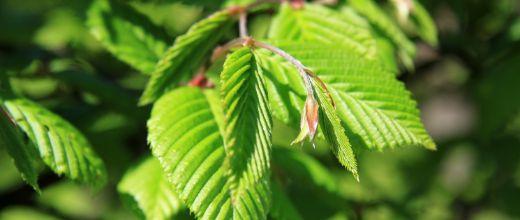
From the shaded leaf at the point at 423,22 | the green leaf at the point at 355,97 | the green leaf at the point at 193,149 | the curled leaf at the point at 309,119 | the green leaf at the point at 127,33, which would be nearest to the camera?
the curled leaf at the point at 309,119

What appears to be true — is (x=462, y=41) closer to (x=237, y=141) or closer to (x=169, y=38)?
(x=169, y=38)

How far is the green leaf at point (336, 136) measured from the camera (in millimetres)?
970

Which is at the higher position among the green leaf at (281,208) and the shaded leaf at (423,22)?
the shaded leaf at (423,22)

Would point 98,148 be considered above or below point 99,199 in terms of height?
above

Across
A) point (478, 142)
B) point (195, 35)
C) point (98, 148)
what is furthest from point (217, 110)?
point (478, 142)

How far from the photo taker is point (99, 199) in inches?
137

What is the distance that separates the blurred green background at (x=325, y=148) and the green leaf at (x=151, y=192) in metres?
0.08

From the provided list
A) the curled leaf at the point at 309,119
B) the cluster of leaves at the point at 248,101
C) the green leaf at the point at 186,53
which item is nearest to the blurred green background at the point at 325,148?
the cluster of leaves at the point at 248,101

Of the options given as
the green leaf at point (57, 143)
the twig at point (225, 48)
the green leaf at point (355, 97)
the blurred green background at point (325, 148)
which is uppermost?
the twig at point (225, 48)

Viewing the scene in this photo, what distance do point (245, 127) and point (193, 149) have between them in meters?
0.17

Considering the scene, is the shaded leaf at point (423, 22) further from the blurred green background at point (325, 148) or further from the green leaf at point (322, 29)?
the blurred green background at point (325, 148)

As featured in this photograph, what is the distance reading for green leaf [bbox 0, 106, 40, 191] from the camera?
1.14 metres

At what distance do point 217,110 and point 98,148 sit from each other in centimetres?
77

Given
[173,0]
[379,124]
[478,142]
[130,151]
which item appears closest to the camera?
[379,124]
